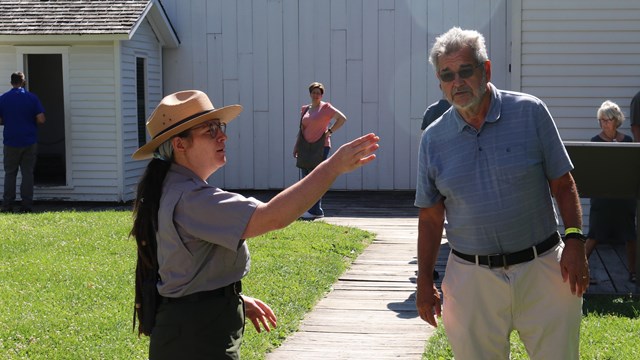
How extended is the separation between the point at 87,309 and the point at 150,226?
425 centimetres

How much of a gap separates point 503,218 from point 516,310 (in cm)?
41

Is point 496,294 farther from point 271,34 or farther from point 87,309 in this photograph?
point 271,34

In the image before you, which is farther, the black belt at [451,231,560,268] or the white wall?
the white wall

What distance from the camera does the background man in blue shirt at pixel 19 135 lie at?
50.4 ft

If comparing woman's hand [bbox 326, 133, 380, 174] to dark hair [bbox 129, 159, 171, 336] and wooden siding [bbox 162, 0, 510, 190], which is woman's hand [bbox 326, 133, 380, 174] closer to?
dark hair [bbox 129, 159, 171, 336]

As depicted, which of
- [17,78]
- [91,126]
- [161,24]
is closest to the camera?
[17,78]

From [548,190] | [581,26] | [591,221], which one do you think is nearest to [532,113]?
[548,190]

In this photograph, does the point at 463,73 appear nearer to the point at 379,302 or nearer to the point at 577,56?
the point at 379,302

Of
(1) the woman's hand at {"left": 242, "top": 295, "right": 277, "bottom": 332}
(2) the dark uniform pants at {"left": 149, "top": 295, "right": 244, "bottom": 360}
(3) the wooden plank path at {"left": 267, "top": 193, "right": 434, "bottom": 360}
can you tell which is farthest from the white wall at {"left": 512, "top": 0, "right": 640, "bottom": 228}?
(2) the dark uniform pants at {"left": 149, "top": 295, "right": 244, "bottom": 360}

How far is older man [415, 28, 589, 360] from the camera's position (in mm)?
4277

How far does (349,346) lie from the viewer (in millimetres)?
7074

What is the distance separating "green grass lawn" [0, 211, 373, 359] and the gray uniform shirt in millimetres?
2770

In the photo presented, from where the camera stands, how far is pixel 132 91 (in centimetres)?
1723

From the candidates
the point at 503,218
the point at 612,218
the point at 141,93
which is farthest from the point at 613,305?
the point at 141,93
